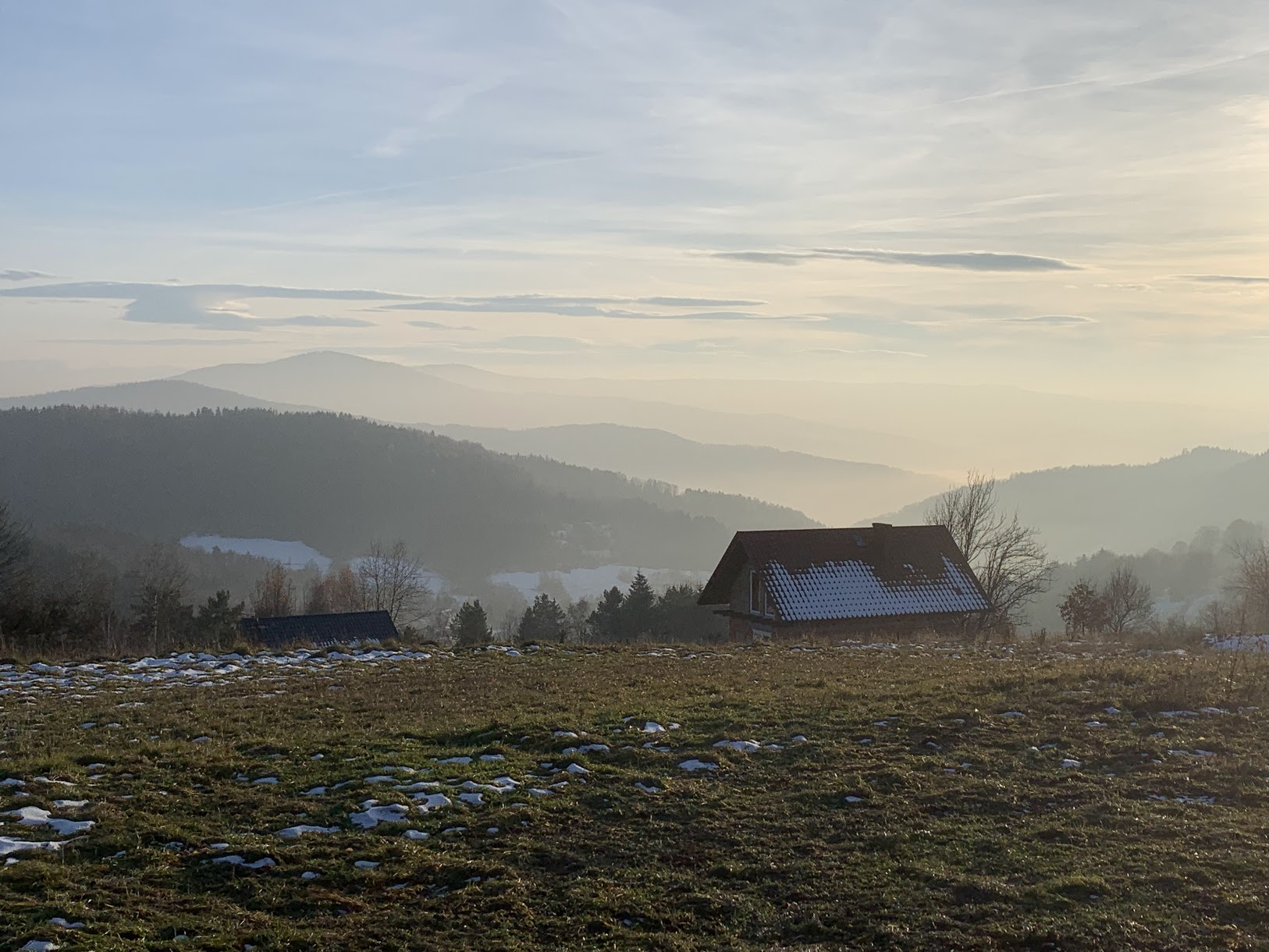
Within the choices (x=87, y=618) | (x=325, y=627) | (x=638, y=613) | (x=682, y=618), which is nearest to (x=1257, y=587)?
(x=682, y=618)

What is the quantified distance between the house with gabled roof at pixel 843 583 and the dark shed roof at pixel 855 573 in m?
0.03

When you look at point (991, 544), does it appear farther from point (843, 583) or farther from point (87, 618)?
point (87, 618)

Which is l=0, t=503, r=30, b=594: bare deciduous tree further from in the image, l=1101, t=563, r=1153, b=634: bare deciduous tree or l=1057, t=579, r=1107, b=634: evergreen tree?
l=1101, t=563, r=1153, b=634: bare deciduous tree

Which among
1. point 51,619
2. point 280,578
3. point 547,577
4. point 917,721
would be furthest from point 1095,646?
point 547,577

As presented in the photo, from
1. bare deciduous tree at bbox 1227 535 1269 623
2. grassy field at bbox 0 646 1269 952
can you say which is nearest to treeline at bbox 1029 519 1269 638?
bare deciduous tree at bbox 1227 535 1269 623

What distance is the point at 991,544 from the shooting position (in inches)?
1971

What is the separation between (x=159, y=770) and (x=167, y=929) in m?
4.70

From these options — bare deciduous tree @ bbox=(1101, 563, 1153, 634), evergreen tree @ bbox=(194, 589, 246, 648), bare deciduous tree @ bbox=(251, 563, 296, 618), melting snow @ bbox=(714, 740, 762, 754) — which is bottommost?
bare deciduous tree @ bbox=(251, 563, 296, 618)

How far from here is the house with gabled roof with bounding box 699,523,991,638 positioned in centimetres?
3712

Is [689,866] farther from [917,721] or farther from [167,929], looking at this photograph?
[917,721]

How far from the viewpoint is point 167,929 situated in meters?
6.62

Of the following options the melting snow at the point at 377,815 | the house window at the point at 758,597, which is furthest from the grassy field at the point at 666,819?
the house window at the point at 758,597

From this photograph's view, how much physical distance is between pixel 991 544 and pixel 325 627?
3186 cm

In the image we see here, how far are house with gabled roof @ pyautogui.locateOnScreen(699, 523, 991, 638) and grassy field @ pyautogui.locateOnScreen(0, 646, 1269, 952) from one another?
2151 centimetres
